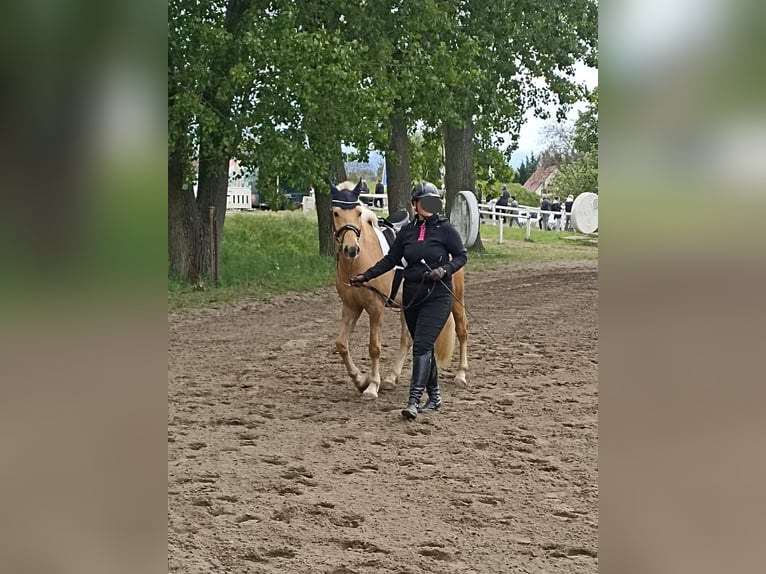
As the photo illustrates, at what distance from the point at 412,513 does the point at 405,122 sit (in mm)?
13665

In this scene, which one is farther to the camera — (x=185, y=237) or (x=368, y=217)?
(x=185, y=237)

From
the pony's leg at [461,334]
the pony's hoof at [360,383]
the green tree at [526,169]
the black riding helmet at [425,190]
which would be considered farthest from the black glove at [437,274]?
the green tree at [526,169]

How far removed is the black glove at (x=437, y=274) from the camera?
6742 millimetres

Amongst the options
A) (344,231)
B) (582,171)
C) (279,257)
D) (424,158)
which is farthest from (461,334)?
(582,171)

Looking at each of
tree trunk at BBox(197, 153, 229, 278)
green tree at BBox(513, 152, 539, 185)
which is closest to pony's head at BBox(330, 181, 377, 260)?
tree trunk at BBox(197, 153, 229, 278)

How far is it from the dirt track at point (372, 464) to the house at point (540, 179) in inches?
1477

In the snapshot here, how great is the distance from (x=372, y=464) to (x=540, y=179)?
150 feet

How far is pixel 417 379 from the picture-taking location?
698 cm

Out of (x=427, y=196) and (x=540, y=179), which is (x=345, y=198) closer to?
(x=427, y=196)

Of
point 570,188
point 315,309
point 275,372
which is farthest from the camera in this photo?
point 570,188
